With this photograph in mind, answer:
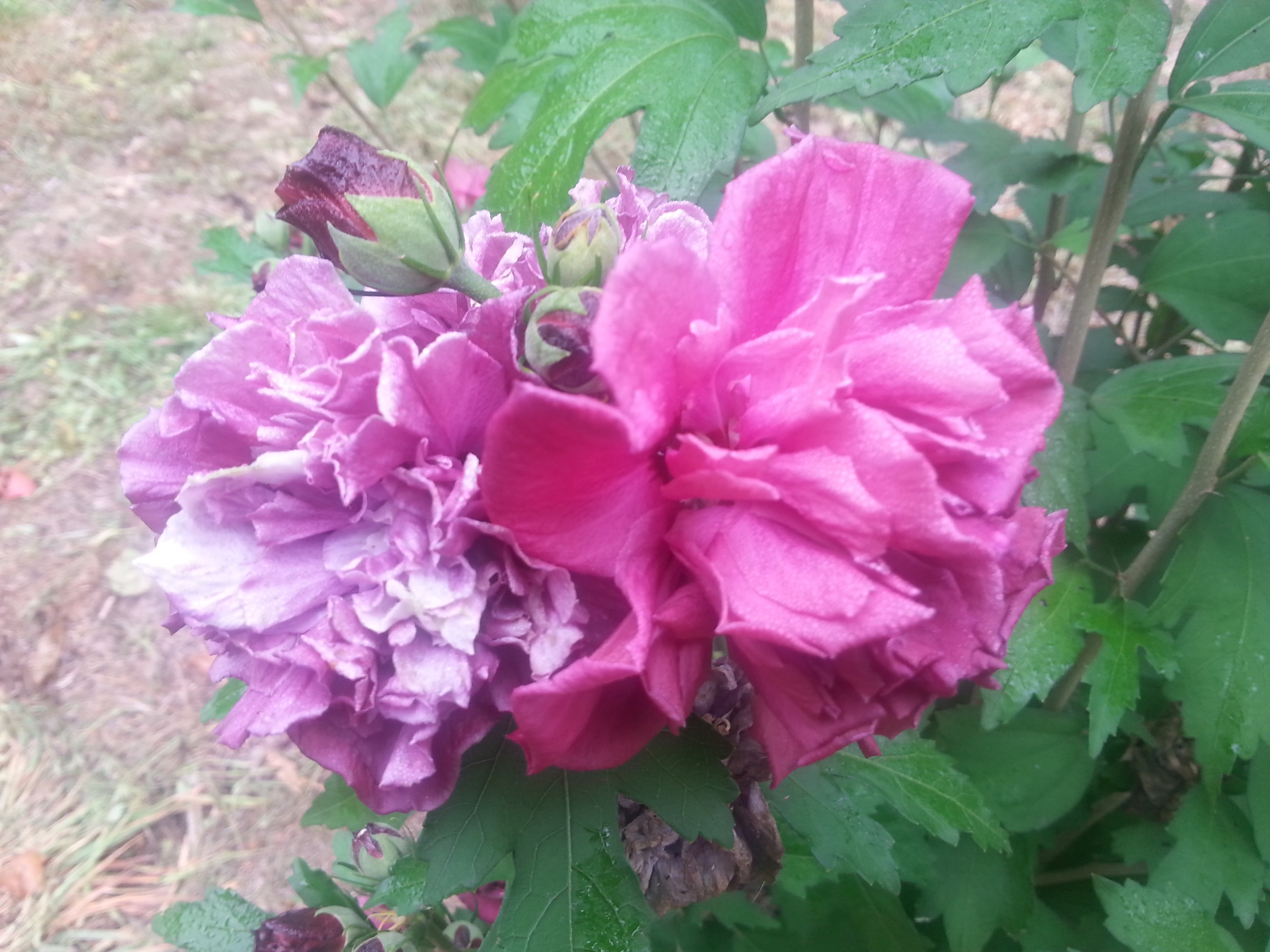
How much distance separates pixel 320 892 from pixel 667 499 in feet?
2.66

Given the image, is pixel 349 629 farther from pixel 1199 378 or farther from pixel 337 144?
pixel 1199 378

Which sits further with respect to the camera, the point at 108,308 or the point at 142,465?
the point at 108,308

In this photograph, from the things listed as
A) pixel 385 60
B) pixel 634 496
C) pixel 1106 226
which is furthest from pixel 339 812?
pixel 385 60

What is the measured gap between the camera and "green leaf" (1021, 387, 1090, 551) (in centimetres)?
109

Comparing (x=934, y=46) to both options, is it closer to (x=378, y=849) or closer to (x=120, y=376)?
(x=378, y=849)

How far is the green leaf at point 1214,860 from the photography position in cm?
115

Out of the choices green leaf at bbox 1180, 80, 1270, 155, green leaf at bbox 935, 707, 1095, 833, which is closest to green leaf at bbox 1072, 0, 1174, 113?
green leaf at bbox 1180, 80, 1270, 155

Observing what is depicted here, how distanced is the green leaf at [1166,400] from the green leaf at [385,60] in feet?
4.86

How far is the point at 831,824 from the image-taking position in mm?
912

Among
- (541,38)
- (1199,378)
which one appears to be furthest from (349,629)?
(1199,378)

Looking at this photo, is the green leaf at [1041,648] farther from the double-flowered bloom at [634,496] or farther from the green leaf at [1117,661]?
the double-flowered bloom at [634,496]

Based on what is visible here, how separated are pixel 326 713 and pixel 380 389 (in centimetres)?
21

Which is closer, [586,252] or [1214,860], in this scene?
[586,252]

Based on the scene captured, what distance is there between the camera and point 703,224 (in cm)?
67
